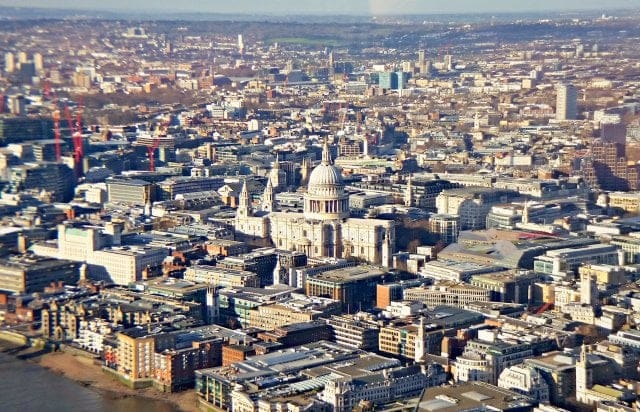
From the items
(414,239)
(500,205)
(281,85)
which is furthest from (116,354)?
(281,85)

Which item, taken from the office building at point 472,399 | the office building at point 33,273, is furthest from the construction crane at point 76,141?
the office building at point 472,399

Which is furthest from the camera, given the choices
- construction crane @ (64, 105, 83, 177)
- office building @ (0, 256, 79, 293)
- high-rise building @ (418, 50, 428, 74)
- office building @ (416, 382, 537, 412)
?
high-rise building @ (418, 50, 428, 74)

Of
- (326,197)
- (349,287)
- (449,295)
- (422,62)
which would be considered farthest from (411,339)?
(422,62)

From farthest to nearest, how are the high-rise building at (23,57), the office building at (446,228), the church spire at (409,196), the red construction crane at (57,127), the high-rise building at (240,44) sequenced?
the high-rise building at (240,44)
the high-rise building at (23,57)
the red construction crane at (57,127)
the church spire at (409,196)
the office building at (446,228)

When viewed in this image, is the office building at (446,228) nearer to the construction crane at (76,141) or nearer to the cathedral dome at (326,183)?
the cathedral dome at (326,183)

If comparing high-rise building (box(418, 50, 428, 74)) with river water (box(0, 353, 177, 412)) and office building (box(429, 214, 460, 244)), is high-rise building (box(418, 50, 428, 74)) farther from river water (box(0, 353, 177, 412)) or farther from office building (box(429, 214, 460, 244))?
river water (box(0, 353, 177, 412))

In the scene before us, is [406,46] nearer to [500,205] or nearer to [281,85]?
[281,85]

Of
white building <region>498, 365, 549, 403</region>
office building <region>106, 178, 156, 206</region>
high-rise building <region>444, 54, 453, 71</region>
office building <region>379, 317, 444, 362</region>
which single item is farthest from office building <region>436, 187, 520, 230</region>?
high-rise building <region>444, 54, 453, 71</region>
